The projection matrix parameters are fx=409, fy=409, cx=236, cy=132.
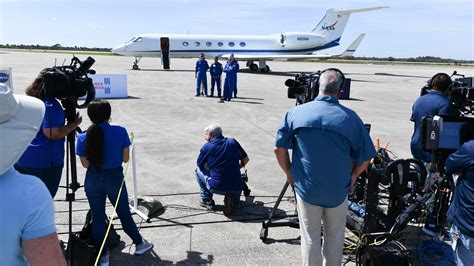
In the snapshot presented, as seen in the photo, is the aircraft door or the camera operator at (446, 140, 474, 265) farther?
the aircraft door

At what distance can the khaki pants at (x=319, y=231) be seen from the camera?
3500 mm

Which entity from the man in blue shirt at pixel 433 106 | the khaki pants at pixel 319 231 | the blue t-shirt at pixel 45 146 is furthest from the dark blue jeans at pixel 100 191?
the man in blue shirt at pixel 433 106

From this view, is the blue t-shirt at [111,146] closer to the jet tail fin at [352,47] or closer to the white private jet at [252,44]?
the white private jet at [252,44]

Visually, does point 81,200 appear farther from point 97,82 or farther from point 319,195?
point 97,82

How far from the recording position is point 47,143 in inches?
157

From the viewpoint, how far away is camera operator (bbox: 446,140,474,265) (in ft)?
10.5

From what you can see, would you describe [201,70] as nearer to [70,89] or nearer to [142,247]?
[142,247]

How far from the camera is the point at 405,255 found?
3787mm

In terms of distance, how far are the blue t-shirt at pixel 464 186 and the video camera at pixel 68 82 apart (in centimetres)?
335

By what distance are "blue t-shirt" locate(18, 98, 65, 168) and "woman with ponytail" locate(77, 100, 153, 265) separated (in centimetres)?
27

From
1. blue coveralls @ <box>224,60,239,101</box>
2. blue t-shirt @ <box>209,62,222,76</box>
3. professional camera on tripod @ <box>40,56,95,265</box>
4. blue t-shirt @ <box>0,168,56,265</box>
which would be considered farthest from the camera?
blue t-shirt @ <box>209,62,222,76</box>

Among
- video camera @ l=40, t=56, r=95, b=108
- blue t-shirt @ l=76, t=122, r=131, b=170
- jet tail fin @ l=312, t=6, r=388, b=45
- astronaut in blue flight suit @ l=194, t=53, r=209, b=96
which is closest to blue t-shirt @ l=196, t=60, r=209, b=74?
astronaut in blue flight suit @ l=194, t=53, r=209, b=96

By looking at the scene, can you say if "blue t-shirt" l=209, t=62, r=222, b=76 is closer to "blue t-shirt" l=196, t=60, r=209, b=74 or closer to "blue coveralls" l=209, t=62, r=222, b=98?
"blue coveralls" l=209, t=62, r=222, b=98

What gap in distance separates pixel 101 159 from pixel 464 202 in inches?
128
